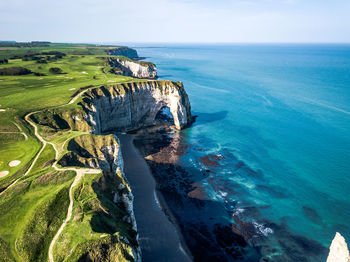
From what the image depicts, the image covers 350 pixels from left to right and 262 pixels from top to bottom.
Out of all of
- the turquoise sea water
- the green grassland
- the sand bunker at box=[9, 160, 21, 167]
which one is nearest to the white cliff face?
the turquoise sea water

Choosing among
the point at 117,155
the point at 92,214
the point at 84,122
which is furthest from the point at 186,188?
the point at 84,122

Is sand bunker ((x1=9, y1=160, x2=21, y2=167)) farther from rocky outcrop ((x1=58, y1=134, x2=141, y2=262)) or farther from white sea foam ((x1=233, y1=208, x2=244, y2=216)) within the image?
white sea foam ((x1=233, y1=208, x2=244, y2=216))

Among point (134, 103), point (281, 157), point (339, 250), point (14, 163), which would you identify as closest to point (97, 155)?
point (14, 163)

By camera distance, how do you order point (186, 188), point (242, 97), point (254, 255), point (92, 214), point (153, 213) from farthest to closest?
point (242, 97)
point (186, 188)
point (153, 213)
point (254, 255)
point (92, 214)

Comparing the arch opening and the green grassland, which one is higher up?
the green grassland

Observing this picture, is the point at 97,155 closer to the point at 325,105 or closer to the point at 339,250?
the point at 339,250

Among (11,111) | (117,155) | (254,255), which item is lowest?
(254,255)

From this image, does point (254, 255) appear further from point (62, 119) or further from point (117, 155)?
point (62, 119)
